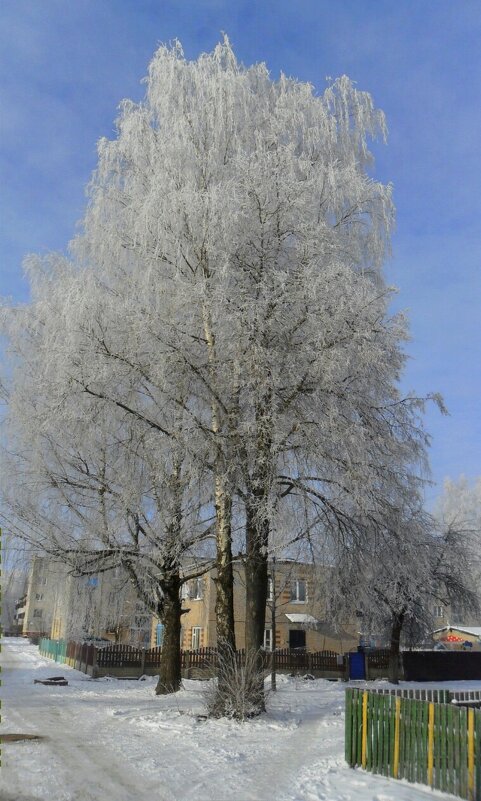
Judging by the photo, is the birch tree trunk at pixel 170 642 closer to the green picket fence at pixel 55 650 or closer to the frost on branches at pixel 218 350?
the frost on branches at pixel 218 350

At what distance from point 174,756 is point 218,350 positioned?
839cm

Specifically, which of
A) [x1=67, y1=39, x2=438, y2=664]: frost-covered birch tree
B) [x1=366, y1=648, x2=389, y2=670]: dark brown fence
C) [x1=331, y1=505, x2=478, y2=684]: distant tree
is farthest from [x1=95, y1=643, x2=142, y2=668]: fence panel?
[x1=67, y1=39, x2=438, y2=664]: frost-covered birch tree

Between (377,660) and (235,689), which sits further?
(377,660)

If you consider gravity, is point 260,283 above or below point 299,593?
above

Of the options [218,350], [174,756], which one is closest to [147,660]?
[218,350]

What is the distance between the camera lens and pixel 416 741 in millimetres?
9164

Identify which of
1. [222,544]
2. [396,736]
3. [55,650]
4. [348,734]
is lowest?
[55,650]

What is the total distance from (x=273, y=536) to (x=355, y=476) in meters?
2.24

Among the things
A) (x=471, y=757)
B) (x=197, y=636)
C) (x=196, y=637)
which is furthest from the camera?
(x=196, y=637)

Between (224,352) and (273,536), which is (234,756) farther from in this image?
(224,352)

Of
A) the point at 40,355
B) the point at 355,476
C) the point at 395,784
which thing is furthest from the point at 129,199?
the point at 395,784

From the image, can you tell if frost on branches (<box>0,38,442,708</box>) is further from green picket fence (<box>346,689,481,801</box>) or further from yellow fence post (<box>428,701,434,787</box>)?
yellow fence post (<box>428,701,434,787</box>)

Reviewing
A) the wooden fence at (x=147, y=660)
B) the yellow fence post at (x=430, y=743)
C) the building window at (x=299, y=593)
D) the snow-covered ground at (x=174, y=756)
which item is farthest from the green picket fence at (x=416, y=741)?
the building window at (x=299, y=593)

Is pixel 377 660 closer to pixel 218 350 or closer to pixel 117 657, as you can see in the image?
pixel 117 657
